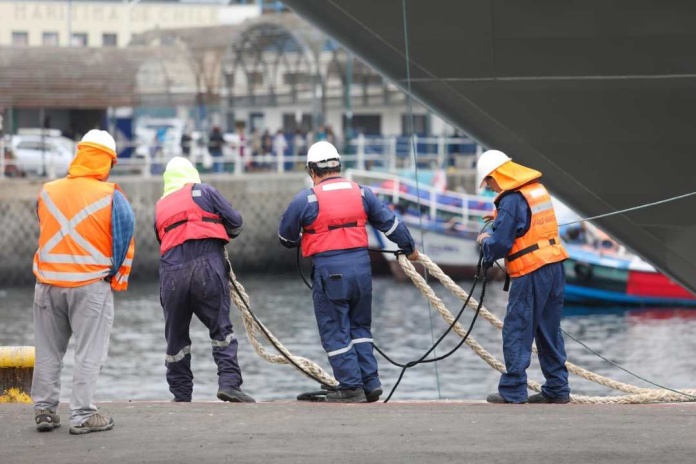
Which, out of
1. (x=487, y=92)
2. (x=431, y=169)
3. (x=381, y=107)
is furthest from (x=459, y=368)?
(x=381, y=107)

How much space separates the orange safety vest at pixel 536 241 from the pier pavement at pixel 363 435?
2.75ft

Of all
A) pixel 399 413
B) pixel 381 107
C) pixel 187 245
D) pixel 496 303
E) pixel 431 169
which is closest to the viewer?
pixel 399 413

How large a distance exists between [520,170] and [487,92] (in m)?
0.97

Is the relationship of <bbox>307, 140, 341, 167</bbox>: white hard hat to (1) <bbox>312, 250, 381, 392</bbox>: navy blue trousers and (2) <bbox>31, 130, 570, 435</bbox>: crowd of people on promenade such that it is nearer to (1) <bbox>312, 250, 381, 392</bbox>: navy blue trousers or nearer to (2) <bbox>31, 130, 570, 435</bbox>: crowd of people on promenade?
(2) <bbox>31, 130, 570, 435</bbox>: crowd of people on promenade

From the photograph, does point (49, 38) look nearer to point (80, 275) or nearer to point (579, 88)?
point (579, 88)

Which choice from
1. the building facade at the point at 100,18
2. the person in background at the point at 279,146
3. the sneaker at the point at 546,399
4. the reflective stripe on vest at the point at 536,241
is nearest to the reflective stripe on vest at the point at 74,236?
the reflective stripe on vest at the point at 536,241

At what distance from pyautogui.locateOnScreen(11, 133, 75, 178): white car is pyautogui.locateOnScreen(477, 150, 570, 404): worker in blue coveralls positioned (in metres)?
32.0

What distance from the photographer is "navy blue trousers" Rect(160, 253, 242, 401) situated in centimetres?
853

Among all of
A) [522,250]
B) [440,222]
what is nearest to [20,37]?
[440,222]

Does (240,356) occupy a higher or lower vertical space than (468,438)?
lower

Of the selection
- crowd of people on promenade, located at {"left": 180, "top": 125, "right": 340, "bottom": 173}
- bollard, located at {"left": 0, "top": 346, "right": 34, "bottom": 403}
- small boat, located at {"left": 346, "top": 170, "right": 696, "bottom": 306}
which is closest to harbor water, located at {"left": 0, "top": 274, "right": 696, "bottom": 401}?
small boat, located at {"left": 346, "top": 170, "right": 696, "bottom": 306}

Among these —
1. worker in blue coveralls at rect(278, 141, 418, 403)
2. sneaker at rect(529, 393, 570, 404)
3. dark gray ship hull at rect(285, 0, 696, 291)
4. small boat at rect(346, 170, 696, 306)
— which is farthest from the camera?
small boat at rect(346, 170, 696, 306)

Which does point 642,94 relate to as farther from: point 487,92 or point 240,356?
point 240,356

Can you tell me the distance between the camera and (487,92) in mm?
8984
